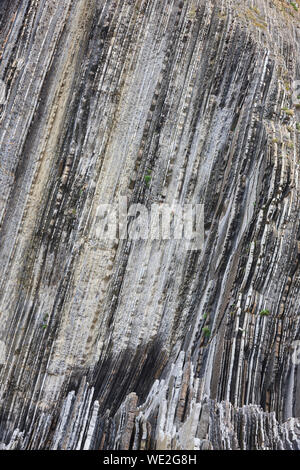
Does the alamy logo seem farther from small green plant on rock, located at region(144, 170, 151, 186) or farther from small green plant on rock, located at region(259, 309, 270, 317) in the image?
small green plant on rock, located at region(259, 309, 270, 317)

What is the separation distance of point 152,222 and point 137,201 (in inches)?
26.7

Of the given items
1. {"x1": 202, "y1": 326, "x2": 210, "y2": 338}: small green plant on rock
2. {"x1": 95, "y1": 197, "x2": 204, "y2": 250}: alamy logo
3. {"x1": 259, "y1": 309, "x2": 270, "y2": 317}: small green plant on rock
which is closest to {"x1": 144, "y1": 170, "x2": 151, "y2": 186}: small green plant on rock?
{"x1": 95, "y1": 197, "x2": 204, "y2": 250}: alamy logo

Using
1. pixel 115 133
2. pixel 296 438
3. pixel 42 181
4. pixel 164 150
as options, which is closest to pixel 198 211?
pixel 164 150

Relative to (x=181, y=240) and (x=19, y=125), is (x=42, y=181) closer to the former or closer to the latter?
(x=19, y=125)

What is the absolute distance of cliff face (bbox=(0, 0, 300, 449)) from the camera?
12.4 metres

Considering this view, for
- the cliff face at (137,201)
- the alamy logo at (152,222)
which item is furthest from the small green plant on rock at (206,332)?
the alamy logo at (152,222)

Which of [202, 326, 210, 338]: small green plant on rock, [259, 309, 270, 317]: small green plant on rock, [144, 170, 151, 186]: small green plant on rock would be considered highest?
[144, 170, 151, 186]: small green plant on rock

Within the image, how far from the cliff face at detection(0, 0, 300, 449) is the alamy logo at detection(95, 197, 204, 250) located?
0.61 ft

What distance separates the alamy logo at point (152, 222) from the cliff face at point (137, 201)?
0.18 meters

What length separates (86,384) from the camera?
13.4 metres

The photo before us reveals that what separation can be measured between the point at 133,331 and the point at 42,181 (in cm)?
455

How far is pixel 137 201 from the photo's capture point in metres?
14.4

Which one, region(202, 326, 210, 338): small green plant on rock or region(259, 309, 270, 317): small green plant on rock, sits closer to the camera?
region(259, 309, 270, 317): small green plant on rock

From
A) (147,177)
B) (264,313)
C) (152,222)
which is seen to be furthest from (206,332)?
(147,177)
